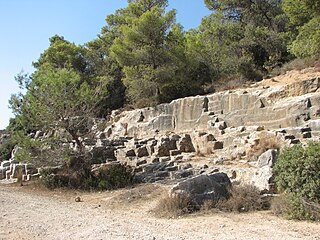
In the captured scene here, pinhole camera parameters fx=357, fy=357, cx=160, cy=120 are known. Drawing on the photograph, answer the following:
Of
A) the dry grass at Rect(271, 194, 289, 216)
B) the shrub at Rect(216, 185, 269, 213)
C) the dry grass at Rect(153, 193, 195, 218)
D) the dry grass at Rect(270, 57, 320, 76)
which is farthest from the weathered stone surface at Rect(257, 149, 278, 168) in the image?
the dry grass at Rect(270, 57, 320, 76)

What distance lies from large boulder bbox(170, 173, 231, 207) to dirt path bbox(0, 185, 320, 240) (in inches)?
23.9

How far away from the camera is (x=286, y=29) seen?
2614 centimetres

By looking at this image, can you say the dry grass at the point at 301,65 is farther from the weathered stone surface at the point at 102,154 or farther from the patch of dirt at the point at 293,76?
the weathered stone surface at the point at 102,154

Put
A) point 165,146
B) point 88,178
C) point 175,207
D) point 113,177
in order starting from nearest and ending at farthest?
1. point 175,207
2. point 113,177
3. point 88,178
4. point 165,146

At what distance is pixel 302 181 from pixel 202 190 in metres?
2.23

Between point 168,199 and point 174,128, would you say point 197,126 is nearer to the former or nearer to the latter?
point 174,128

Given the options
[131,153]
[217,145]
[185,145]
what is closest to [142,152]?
[131,153]

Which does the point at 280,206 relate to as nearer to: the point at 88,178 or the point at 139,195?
the point at 139,195

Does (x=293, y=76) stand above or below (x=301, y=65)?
below

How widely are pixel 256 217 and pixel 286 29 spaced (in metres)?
21.9

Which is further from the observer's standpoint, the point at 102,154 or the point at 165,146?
the point at 102,154

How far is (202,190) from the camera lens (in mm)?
8367

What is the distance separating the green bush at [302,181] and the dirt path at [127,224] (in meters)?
0.32

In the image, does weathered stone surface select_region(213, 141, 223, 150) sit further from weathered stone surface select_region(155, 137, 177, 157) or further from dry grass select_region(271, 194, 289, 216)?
dry grass select_region(271, 194, 289, 216)
